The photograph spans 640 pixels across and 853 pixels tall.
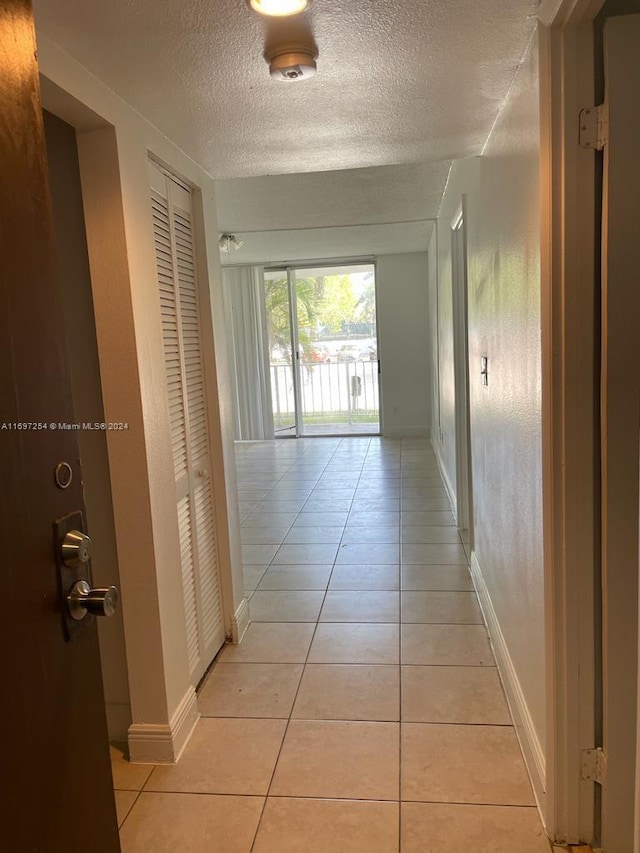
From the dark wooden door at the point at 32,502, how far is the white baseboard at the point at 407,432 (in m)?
7.03

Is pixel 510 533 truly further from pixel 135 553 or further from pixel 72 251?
pixel 72 251

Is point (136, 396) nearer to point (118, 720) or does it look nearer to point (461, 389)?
point (118, 720)

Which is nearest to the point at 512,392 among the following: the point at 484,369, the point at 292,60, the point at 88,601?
the point at 484,369

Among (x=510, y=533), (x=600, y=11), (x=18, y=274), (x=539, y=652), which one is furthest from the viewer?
(x=510, y=533)

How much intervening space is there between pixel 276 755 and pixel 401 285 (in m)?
6.40

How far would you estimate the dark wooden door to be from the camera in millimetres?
842

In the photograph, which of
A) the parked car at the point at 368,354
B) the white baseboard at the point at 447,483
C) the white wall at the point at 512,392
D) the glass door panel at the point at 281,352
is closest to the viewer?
the white wall at the point at 512,392

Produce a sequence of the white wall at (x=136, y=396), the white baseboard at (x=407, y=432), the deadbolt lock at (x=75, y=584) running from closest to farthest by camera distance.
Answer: the deadbolt lock at (x=75, y=584) → the white wall at (x=136, y=396) → the white baseboard at (x=407, y=432)

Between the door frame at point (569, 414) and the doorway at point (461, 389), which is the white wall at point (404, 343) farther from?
the door frame at point (569, 414)

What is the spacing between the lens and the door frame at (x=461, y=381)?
3.59 meters

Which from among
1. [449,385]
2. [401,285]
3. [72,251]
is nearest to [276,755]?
[72,251]

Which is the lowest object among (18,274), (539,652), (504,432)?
(539,652)

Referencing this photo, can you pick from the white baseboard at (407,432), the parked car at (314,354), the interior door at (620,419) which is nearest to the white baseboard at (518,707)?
the interior door at (620,419)

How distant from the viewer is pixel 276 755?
77.5 inches
